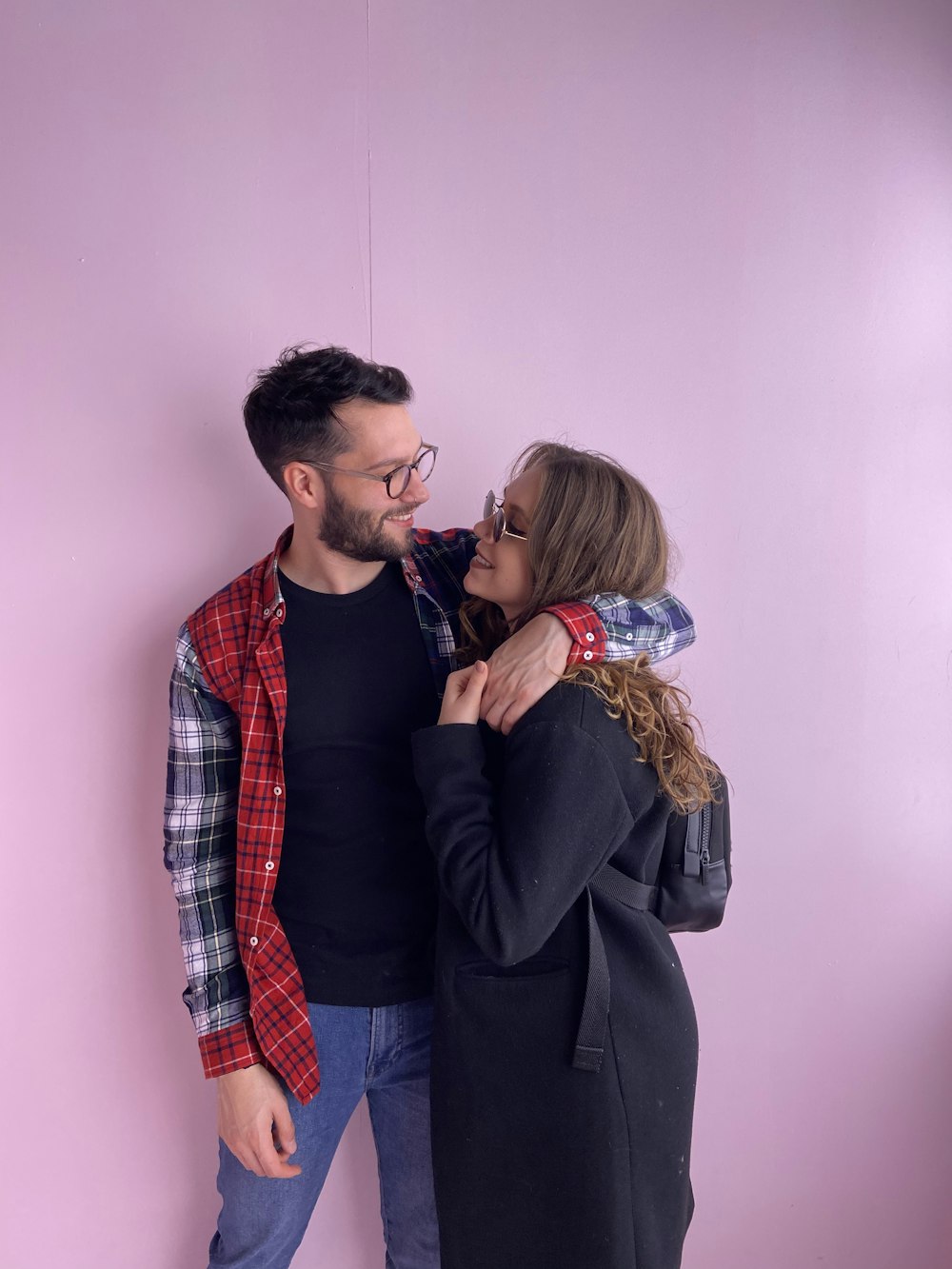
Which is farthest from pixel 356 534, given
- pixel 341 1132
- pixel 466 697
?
pixel 341 1132

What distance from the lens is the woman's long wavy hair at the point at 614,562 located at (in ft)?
4.42

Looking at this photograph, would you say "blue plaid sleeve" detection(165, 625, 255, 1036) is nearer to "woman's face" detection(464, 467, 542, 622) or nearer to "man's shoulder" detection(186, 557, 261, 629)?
"man's shoulder" detection(186, 557, 261, 629)

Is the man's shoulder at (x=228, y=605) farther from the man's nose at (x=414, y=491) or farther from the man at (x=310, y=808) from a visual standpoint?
the man's nose at (x=414, y=491)

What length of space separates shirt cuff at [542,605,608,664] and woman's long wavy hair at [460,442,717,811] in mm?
24

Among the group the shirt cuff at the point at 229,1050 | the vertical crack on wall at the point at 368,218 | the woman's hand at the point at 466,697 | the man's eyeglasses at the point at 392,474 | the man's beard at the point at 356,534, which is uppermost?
the vertical crack on wall at the point at 368,218

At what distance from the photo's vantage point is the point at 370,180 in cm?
174

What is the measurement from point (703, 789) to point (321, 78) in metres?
1.38

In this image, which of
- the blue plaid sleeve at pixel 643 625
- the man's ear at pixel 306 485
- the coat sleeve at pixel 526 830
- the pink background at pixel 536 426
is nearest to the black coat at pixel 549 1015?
the coat sleeve at pixel 526 830

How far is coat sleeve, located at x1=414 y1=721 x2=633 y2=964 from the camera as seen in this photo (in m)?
1.22

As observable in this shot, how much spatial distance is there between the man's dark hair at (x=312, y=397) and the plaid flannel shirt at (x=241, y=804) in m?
0.19

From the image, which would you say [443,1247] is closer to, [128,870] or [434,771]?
[434,771]

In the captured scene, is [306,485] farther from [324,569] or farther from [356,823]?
[356,823]

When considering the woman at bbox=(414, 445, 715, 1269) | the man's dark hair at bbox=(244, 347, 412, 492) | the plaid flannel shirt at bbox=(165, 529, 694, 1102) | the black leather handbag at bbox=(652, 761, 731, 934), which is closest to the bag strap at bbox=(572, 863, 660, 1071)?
the woman at bbox=(414, 445, 715, 1269)

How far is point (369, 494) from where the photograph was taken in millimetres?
1529
